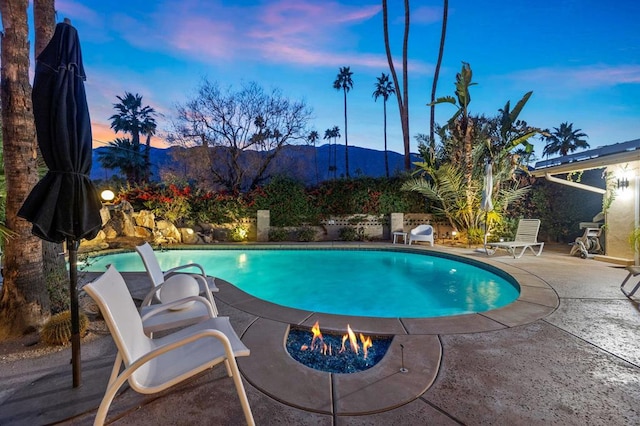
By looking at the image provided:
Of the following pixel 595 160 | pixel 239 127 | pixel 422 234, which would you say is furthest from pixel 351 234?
pixel 239 127

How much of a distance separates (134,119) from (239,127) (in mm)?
17911

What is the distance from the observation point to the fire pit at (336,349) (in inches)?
102

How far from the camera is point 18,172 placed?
2820 mm

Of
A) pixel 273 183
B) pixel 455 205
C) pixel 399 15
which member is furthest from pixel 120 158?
pixel 455 205

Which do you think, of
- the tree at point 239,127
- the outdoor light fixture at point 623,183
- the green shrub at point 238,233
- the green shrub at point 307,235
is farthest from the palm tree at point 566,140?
the green shrub at point 238,233

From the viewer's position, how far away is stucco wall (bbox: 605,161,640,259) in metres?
6.53

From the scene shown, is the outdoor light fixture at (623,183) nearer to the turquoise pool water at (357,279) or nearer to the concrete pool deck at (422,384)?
the turquoise pool water at (357,279)

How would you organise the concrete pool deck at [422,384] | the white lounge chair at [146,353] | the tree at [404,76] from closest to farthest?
the white lounge chair at [146,353] → the concrete pool deck at [422,384] → the tree at [404,76]

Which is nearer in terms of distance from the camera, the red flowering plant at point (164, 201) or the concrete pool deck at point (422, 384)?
the concrete pool deck at point (422, 384)

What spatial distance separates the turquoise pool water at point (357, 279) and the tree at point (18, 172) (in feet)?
9.68

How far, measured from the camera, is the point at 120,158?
2280 cm

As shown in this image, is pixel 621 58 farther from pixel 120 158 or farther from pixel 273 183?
pixel 120 158

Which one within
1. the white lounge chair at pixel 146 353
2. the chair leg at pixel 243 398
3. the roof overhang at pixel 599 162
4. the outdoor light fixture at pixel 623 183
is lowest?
the chair leg at pixel 243 398

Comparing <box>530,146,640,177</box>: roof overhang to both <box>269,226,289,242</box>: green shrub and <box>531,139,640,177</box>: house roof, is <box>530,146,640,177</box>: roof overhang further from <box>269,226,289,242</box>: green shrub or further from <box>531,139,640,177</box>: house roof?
<box>269,226,289,242</box>: green shrub
